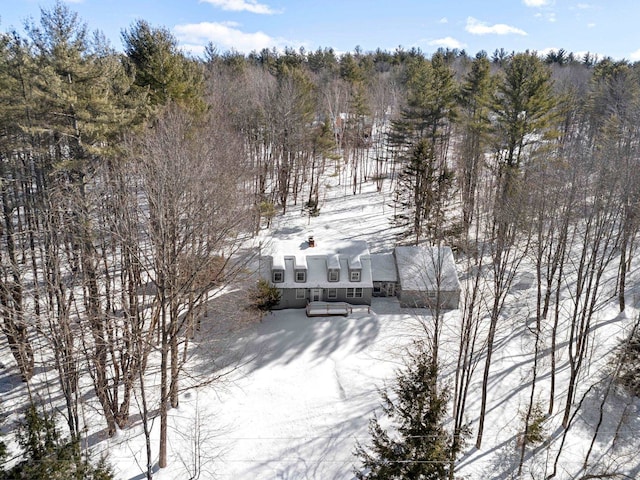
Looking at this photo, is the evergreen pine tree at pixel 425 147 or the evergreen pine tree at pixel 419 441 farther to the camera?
the evergreen pine tree at pixel 425 147

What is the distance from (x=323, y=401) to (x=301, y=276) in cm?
714

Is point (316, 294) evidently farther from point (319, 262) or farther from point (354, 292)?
point (354, 292)

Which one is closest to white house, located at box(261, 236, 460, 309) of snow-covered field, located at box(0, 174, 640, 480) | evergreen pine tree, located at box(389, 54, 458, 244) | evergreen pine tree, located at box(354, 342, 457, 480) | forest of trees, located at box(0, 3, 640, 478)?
snow-covered field, located at box(0, 174, 640, 480)

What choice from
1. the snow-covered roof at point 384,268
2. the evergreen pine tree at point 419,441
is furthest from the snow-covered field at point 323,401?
the evergreen pine tree at point 419,441

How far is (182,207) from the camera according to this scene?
1176 centimetres

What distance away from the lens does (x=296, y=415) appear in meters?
14.8

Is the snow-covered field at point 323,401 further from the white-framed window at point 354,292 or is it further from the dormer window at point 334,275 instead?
the dormer window at point 334,275

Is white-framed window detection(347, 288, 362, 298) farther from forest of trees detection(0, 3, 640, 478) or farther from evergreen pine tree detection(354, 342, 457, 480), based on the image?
evergreen pine tree detection(354, 342, 457, 480)

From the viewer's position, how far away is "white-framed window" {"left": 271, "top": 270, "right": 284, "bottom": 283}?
21.2m

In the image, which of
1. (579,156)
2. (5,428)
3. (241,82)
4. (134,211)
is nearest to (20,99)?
(134,211)

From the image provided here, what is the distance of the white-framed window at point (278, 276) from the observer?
21.2 m

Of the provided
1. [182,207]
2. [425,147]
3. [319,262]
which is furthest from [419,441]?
[425,147]

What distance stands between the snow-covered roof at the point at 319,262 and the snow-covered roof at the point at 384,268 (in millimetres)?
689

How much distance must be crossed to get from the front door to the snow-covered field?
1.64 meters
